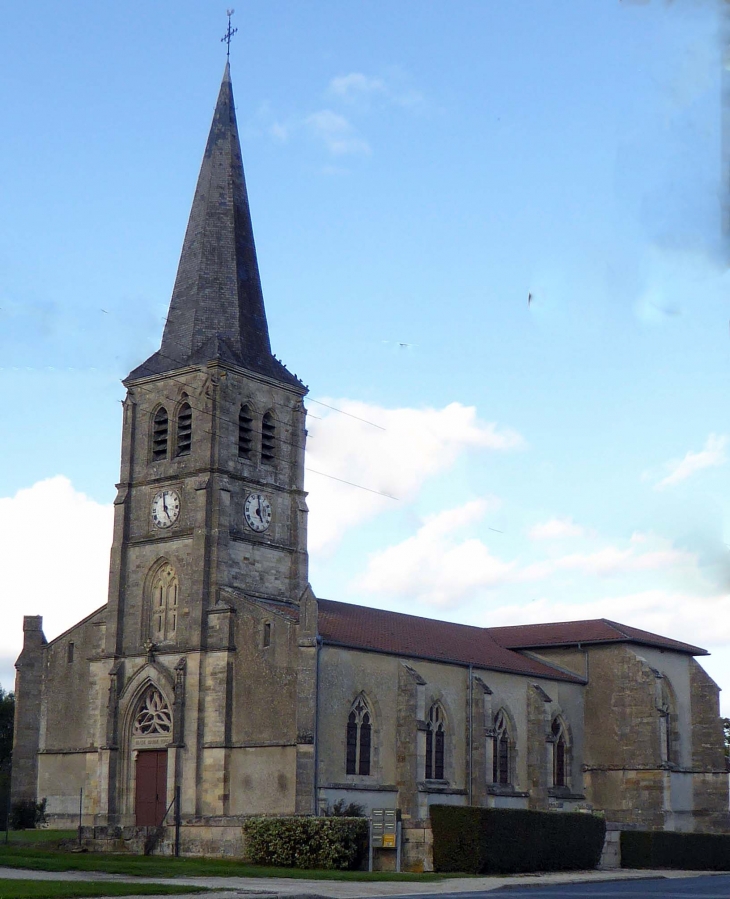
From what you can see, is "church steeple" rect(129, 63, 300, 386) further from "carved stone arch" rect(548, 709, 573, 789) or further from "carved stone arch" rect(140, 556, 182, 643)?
"carved stone arch" rect(548, 709, 573, 789)

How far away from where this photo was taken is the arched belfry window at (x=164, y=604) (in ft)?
162

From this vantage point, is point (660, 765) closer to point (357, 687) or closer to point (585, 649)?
point (585, 649)

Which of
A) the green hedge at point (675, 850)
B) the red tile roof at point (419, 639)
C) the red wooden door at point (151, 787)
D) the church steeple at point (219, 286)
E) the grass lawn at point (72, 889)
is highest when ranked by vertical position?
the church steeple at point (219, 286)

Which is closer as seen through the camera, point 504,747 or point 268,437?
point 268,437

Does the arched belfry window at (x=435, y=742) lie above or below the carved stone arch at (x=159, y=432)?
below

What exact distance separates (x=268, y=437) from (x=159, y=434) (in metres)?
4.51

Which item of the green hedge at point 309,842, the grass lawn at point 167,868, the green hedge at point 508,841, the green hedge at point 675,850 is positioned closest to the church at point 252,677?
the green hedge at point 675,850

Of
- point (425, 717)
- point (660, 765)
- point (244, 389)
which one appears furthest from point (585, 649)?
point (244, 389)

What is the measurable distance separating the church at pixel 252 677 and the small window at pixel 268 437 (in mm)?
93

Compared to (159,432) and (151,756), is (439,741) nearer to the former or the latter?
(151,756)

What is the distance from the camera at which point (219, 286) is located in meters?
53.5

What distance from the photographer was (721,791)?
59094 millimetres

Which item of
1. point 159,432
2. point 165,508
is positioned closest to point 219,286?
point 159,432

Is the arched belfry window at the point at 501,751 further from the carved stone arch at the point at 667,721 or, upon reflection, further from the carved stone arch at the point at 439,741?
the carved stone arch at the point at 667,721
